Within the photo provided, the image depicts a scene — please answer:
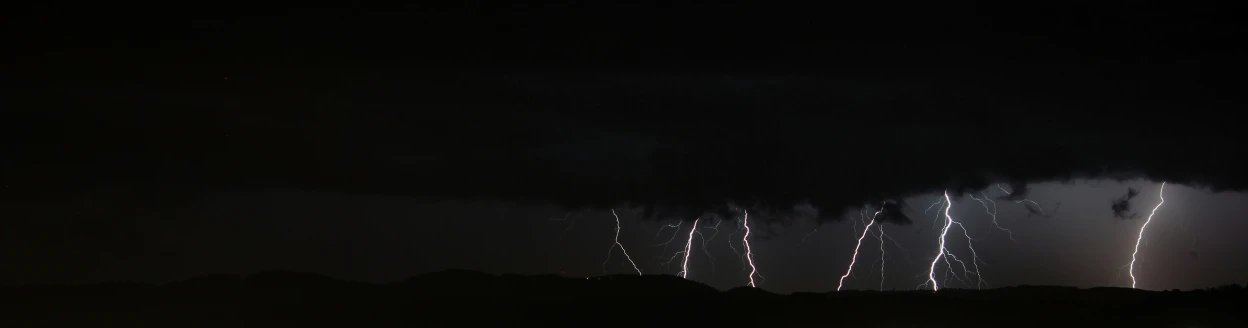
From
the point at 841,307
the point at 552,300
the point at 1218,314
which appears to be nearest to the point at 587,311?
the point at 552,300

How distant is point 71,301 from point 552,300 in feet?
121

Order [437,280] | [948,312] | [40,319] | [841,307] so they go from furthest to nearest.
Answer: [437,280] → [40,319] → [841,307] → [948,312]

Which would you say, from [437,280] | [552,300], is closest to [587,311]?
[552,300]

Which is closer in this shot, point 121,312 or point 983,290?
point 983,290

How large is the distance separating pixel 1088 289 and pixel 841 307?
50.1ft

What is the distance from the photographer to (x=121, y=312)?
198 feet

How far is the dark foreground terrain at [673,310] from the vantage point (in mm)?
35562

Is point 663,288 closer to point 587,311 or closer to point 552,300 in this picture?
point 552,300

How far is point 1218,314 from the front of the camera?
109 ft

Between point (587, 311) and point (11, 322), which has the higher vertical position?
point (587, 311)

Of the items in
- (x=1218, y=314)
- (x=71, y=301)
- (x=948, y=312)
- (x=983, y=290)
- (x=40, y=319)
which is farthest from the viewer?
(x=71, y=301)

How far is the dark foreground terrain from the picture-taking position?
35.6 metres

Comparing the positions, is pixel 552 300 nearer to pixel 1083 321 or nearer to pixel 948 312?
pixel 948 312

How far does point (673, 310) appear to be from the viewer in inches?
1623
